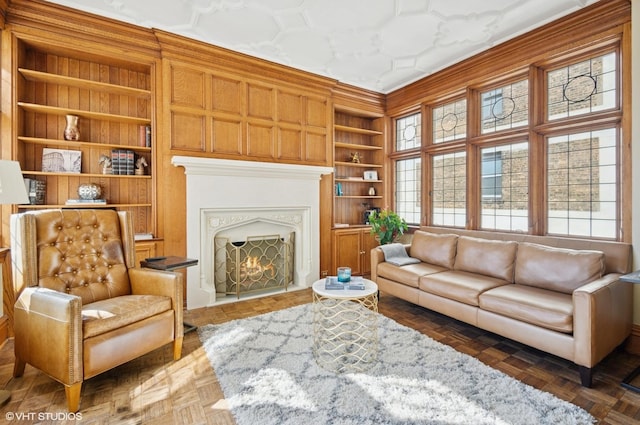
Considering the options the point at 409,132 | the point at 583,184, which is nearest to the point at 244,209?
the point at 409,132

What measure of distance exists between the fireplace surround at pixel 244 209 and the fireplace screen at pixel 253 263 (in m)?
0.08

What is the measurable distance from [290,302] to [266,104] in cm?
257

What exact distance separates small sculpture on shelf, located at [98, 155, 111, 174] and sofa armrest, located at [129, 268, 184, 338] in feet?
4.59

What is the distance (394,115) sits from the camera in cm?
520

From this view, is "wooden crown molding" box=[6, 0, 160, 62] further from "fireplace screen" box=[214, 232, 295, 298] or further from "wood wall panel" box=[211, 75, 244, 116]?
"fireplace screen" box=[214, 232, 295, 298]

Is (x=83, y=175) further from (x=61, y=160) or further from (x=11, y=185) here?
(x=11, y=185)

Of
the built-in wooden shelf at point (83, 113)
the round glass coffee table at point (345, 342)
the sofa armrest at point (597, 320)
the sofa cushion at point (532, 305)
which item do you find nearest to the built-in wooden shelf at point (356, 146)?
the built-in wooden shelf at point (83, 113)

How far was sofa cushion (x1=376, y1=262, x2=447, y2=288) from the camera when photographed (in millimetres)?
3359

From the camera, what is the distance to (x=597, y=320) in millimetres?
2072

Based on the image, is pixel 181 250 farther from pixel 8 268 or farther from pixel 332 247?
pixel 332 247

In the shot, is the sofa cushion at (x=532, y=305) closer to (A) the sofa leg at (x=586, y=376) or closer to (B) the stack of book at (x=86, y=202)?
(A) the sofa leg at (x=586, y=376)

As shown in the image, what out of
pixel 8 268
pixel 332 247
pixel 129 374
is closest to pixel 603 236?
pixel 332 247

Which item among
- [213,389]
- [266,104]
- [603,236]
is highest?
[266,104]

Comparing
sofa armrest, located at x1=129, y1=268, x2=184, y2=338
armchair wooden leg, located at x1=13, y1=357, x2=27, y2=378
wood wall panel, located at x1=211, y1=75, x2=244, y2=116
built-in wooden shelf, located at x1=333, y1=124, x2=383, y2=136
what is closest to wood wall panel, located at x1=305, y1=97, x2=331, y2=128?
built-in wooden shelf, located at x1=333, y1=124, x2=383, y2=136
